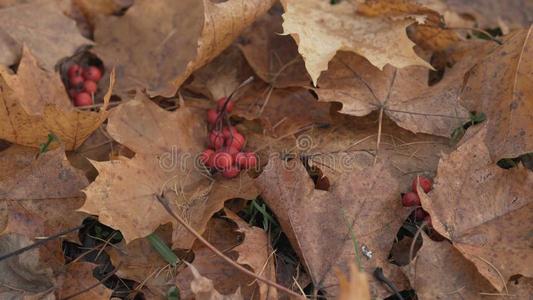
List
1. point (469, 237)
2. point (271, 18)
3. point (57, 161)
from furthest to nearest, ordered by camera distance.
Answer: point (271, 18), point (57, 161), point (469, 237)

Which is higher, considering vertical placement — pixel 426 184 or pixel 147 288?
pixel 426 184

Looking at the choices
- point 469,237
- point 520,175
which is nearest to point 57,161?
point 469,237

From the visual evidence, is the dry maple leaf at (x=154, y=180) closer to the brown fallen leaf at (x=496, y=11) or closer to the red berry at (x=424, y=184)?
the red berry at (x=424, y=184)

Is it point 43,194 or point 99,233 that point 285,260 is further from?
point 43,194

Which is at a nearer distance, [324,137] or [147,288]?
[147,288]

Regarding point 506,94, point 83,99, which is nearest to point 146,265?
point 83,99

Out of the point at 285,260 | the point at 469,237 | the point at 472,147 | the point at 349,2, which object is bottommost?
the point at 285,260

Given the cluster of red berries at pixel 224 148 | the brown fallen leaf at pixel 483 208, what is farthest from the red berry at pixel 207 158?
the brown fallen leaf at pixel 483 208

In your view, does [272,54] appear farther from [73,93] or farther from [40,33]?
[40,33]
